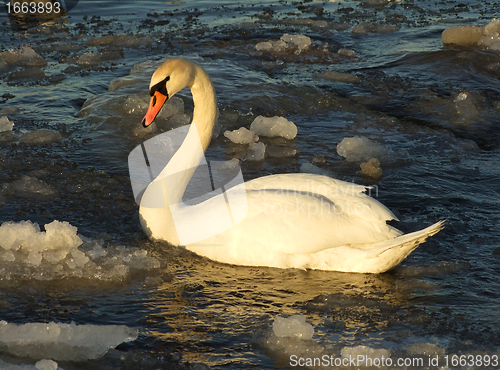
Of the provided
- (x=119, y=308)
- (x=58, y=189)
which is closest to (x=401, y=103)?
(x=58, y=189)

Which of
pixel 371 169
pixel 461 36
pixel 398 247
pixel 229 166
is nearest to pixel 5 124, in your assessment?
pixel 229 166

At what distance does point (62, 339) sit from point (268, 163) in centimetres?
374

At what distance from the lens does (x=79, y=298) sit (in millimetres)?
4312

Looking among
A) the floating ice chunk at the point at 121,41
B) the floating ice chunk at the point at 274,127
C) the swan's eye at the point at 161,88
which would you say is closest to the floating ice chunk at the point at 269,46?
the floating ice chunk at the point at 121,41

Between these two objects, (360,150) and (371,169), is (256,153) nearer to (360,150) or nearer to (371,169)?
(360,150)

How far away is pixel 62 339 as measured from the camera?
378 cm

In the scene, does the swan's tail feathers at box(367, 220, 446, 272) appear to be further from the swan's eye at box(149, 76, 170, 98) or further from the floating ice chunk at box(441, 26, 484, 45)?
the floating ice chunk at box(441, 26, 484, 45)

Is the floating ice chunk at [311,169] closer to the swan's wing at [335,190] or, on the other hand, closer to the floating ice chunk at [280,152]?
the floating ice chunk at [280,152]

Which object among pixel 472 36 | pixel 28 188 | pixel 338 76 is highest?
pixel 472 36

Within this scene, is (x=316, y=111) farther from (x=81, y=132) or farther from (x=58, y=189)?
(x=58, y=189)

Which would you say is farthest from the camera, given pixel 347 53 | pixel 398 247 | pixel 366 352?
pixel 347 53

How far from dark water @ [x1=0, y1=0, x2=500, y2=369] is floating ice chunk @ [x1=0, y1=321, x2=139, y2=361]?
84 mm

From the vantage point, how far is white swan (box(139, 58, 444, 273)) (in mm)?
4574

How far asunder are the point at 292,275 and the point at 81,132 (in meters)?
4.06
